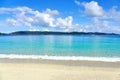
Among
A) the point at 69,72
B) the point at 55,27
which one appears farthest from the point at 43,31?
the point at 69,72

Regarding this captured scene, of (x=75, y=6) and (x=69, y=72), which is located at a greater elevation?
(x=75, y=6)

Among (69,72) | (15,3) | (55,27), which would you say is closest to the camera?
(69,72)

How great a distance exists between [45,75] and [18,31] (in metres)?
11.4

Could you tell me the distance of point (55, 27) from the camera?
16.5 meters

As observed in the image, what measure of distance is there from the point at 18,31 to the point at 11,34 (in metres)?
0.37

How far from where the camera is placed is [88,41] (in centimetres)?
1806

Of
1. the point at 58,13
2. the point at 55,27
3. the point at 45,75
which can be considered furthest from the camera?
the point at 58,13

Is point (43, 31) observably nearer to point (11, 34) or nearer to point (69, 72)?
point (11, 34)

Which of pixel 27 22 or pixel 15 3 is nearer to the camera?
pixel 15 3

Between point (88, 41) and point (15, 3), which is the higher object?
point (15, 3)

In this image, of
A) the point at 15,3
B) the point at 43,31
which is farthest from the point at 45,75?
the point at 43,31

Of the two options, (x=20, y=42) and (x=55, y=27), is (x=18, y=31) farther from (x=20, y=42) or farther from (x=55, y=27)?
(x=55, y=27)

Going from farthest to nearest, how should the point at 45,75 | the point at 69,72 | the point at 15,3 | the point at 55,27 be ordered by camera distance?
1. the point at 55,27
2. the point at 15,3
3. the point at 69,72
4. the point at 45,75

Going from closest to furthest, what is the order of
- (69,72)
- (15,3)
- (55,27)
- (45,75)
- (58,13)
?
(45,75), (69,72), (15,3), (55,27), (58,13)
